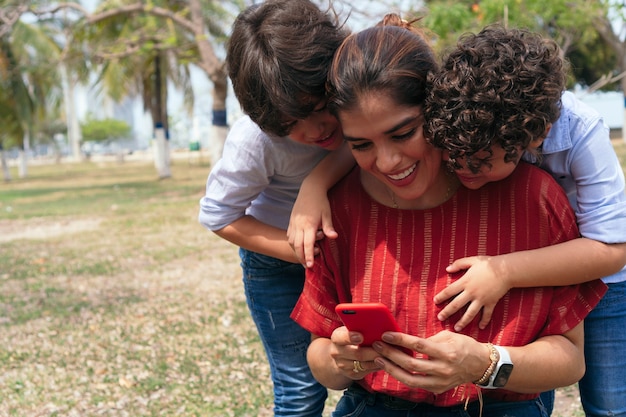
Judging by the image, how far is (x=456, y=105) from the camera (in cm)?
172

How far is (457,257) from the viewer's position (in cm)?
197

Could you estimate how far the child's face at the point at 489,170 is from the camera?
180 centimetres

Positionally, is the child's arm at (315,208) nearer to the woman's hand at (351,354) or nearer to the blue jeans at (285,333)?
the woman's hand at (351,354)

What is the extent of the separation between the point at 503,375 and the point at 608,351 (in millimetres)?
726

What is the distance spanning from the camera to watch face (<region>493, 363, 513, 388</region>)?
180cm

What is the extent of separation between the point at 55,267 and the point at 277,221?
7.19 m

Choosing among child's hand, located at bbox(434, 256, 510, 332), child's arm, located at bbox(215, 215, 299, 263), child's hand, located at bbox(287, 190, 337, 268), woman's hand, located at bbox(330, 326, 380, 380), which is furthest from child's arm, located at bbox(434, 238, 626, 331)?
child's arm, located at bbox(215, 215, 299, 263)

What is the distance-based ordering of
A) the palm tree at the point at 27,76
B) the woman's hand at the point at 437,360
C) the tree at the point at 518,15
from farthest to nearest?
the palm tree at the point at 27,76 → the tree at the point at 518,15 → the woman's hand at the point at 437,360

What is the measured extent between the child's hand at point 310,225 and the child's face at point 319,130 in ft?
0.62

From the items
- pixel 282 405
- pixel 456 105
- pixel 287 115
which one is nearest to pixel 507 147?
pixel 456 105

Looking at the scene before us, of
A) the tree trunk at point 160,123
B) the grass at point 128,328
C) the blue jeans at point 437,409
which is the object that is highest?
the blue jeans at point 437,409

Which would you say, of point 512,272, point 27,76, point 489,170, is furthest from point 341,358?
point 27,76

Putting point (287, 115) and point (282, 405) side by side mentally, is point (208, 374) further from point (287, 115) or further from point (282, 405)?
point (287, 115)

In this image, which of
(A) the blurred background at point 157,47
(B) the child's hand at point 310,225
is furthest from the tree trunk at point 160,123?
(B) the child's hand at point 310,225
